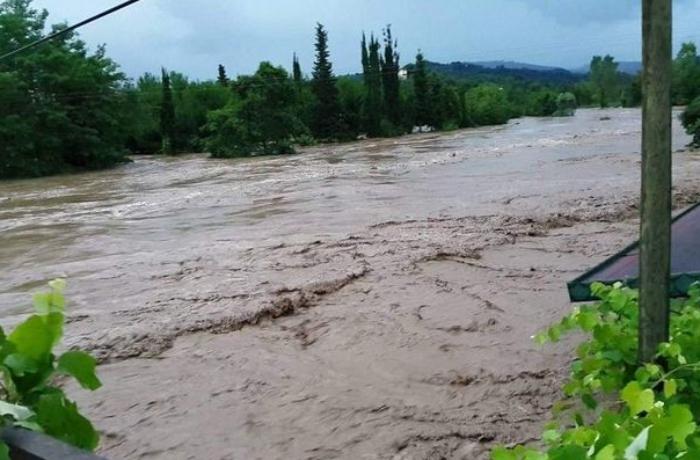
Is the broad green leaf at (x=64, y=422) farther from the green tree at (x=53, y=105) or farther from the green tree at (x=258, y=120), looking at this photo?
the green tree at (x=258, y=120)

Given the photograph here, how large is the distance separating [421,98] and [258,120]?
21.9 metres

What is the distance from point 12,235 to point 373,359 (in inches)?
426

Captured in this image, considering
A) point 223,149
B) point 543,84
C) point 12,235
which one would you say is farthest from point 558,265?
point 543,84

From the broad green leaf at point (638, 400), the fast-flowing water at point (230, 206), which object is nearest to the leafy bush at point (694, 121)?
the fast-flowing water at point (230, 206)

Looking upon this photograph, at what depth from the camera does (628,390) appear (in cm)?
159

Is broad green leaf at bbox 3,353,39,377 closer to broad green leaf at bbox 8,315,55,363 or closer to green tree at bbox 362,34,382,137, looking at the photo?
broad green leaf at bbox 8,315,55,363

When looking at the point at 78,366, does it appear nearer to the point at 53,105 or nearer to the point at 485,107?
the point at 53,105

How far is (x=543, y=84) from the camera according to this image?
97125mm

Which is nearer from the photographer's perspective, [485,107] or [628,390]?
[628,390]

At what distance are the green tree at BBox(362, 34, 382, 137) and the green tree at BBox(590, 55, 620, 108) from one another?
118 feet

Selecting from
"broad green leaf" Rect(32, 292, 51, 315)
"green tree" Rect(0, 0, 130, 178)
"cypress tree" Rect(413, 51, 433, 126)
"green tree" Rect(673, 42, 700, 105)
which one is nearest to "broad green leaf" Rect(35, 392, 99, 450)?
"broad green leaf" Rect(32, 292, 51, 315)

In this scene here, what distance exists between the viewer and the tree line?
3506 centimetres

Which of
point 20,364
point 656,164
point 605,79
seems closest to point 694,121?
point 656,164

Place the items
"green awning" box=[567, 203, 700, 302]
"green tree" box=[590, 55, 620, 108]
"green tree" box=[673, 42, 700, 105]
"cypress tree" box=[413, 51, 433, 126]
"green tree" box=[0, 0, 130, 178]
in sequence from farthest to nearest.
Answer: "green tree" box=[590, 55, 620, 108]
"cypress tree" box=[413, 51, 433, 126]
"green tree" box=[673, 42, 700, 105]
"green tree" box=[0, 0, 130, 178]
"green awning" box=[567, 203, 700, 302]
